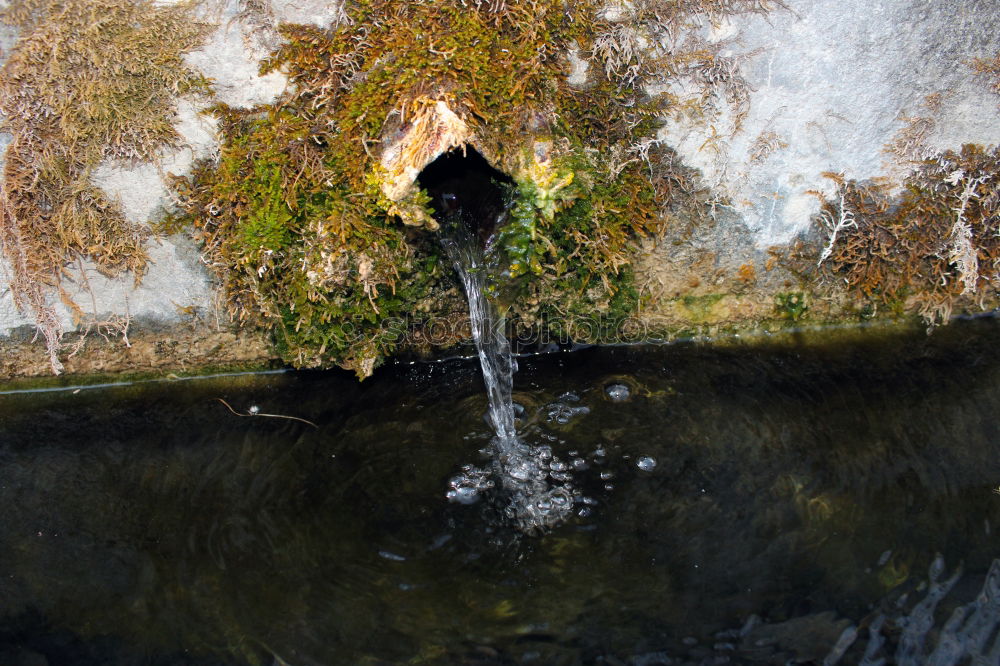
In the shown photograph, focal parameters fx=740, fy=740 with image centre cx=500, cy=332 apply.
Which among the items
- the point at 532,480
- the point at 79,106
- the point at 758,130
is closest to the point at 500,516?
the point at 532,480

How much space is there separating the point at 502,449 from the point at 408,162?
1.56 meters

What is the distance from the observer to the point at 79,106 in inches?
151

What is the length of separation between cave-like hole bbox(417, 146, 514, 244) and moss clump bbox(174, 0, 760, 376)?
167 millimetres

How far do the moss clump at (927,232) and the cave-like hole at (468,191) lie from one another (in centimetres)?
197

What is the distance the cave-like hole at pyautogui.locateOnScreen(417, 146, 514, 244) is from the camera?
4.01 m

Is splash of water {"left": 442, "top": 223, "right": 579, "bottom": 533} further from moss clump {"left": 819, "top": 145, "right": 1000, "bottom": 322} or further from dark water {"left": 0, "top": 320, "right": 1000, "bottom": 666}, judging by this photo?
moss clump {"left": 819, "top": 145, "right": 1000, "bottom": 322}

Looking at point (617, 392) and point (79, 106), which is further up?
point (79, 106)

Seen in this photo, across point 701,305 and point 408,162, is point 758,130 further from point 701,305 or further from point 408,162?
point 408,162

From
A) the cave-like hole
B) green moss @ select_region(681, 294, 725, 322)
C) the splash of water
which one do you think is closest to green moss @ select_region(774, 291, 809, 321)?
green moss @ select_region(681, 294, 725, 322)

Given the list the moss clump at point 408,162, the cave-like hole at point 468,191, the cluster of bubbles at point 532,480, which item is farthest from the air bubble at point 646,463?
the cave-like hole at point 468,191

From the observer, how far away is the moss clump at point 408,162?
12.0 feet

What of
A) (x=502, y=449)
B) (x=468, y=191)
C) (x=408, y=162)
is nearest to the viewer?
(x=408, y=162)

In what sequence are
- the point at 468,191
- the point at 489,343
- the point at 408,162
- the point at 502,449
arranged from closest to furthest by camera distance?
the point at 408,162 → the point at 502,449 → the point at 468,191 → the point at 489,343

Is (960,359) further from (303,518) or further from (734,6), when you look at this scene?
(303,518)
